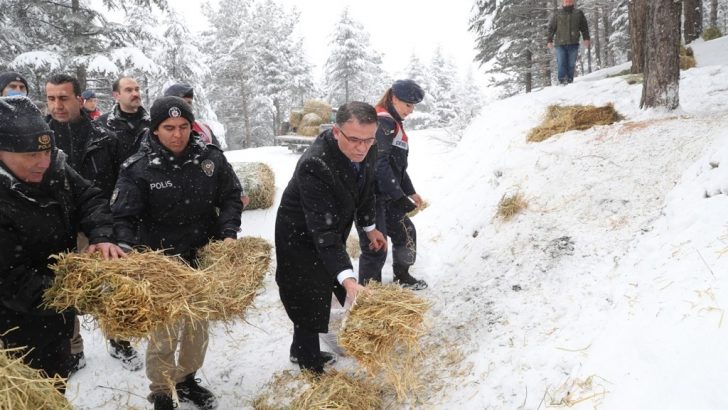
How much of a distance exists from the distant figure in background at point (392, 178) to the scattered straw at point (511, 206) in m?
1.16

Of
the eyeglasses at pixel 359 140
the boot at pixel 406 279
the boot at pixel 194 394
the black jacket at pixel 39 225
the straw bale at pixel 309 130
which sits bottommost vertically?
the boot at pixel 194 394

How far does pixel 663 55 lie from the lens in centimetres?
595

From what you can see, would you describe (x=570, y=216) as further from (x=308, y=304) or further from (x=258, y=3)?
(x=258, y=3)

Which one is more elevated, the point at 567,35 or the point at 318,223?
the point at 567,35

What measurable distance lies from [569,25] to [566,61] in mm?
793

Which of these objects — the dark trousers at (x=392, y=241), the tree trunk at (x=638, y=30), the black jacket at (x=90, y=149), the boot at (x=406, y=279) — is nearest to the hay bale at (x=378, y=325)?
the dark trousers at (x=392, y=241)

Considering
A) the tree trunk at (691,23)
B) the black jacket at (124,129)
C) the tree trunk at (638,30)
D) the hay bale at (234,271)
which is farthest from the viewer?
the tree trunk at (691,23)

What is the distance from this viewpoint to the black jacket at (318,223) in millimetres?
3166

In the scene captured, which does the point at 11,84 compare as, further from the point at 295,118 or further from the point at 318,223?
the point at 295,118

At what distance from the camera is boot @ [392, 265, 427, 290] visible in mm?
5261

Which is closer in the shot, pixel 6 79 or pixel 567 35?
pixel 6 79

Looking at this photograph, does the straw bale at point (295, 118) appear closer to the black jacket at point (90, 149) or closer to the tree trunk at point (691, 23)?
the tree trunk at point (691, 23)

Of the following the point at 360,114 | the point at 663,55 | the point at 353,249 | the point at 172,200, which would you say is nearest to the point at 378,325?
the point at 360,114

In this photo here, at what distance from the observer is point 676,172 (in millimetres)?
4547
